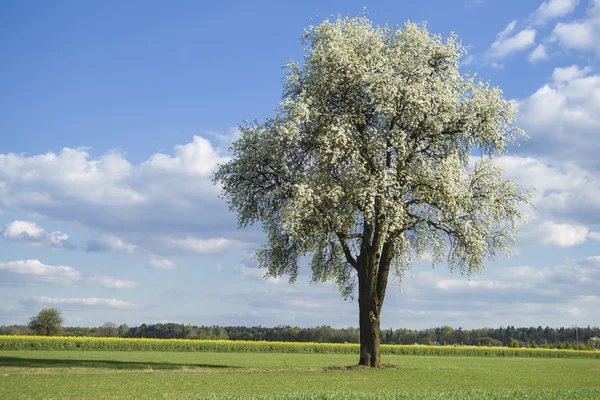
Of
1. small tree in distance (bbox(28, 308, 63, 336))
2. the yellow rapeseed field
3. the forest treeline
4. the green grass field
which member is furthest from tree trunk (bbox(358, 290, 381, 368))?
small tree in distance (bbox(28, 308, 63, 336))

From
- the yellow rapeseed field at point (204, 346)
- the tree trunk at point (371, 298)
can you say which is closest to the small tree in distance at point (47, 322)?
the yellow rapeseed field at point (204, 346)

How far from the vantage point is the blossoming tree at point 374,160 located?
32.8m

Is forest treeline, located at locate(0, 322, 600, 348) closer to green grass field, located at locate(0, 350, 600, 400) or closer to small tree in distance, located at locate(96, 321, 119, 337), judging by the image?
small tree in distance, located at locate(96, 321, 119, 337)

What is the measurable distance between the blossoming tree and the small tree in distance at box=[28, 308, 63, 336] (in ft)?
249

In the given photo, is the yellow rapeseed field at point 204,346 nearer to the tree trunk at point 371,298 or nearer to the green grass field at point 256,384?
the green grass field at point 256,384

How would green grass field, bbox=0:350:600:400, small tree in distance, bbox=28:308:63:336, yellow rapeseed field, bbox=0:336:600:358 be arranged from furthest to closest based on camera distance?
1. small tree in distance, bbox=28:308:63:336
2. yellow rapeseed field, bbox=0:336:600:358
3. green grass field, bbox=0:350:600:400

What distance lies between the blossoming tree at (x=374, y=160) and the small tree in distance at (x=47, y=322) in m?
76.0

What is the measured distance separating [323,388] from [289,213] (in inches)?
396

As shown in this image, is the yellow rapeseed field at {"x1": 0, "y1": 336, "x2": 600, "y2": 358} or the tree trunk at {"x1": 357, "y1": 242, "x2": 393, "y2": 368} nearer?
the tree trunk at {"x1": 357, "y1": 242, "x2": 393, "y2": 368}

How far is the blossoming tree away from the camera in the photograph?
32.8 meters

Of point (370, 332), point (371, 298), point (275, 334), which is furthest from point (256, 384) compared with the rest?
point (275, 334)

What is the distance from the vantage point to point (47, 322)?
99.5 meters

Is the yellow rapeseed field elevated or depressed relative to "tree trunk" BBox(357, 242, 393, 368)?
depressed

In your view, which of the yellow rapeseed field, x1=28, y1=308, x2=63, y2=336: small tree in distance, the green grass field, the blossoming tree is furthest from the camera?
x1=28, y1=308, x2=63, y2=336: small tree in distance
